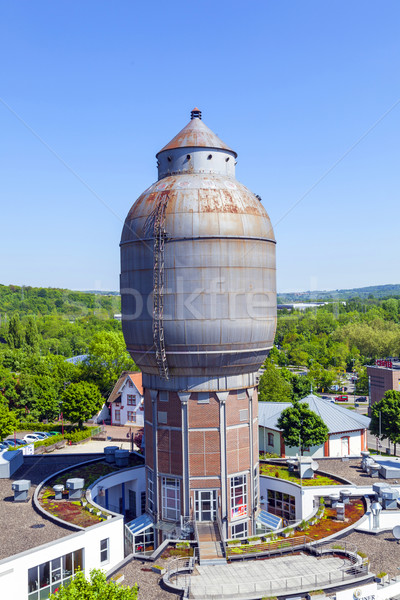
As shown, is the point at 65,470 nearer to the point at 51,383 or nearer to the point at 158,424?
the point at 158,424

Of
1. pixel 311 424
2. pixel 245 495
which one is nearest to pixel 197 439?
pixel 245 495

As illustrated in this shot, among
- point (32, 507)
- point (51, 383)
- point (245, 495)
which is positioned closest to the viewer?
point (32, 507)

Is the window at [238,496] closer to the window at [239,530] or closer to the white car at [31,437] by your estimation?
the window at [239,530]

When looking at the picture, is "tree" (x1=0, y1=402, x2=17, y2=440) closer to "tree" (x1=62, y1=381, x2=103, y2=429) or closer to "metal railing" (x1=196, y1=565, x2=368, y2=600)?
"tree" (x1=62, y1=381, x2=103, y2=429)

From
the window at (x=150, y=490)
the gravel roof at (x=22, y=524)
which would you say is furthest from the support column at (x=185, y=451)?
the gravel roof at (x=22, y=524)

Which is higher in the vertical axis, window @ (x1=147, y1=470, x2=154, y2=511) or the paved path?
window @ (x1=147, y1=470, x2=154, y2=511)

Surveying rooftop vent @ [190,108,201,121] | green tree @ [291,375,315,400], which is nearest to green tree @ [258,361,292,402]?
green tree @ [291,375,315,400]

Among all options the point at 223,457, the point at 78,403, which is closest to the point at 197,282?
the point at 223,457
